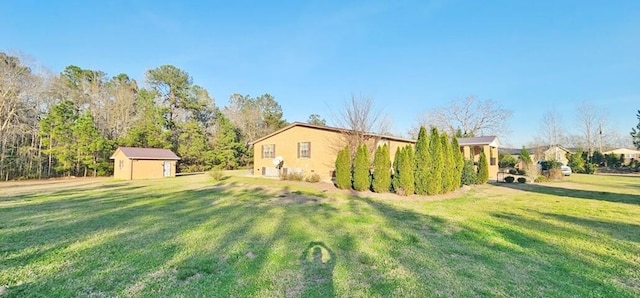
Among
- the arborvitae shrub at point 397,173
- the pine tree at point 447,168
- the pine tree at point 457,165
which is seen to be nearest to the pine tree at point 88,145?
the arborvitae shrub at point 397,173

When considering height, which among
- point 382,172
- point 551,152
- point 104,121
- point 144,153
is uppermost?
point 104,121

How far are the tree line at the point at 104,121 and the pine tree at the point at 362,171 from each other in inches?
915

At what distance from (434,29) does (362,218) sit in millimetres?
12287

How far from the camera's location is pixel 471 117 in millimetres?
40594

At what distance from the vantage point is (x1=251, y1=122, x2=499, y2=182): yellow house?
1894 cm

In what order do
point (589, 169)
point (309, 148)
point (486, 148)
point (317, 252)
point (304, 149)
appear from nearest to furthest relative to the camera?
point (317, 252) → point (309, 148) → point (304, 149) → point (486, 148) → point (589, 169)

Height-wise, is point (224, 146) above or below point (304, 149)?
above

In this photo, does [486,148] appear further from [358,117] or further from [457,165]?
[358,117]

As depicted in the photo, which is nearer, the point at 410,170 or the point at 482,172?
the point at 410,170

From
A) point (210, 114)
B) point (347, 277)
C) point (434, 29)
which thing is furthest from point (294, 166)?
point (210, 114)

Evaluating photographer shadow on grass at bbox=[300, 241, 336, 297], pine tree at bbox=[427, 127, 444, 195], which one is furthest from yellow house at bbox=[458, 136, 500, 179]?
photographer shadow on grass at bbox=[300, 241, 336, 297]

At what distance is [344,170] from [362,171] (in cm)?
98

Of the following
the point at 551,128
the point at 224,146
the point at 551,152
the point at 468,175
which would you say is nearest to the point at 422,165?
the point at 468,175

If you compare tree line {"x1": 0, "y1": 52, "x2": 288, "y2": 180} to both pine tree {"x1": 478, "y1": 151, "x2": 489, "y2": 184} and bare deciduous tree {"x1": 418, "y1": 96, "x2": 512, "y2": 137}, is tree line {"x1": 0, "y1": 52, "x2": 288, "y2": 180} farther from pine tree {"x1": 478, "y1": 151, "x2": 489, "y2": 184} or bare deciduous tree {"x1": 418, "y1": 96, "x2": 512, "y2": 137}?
pine tree {"x1": 478, "y1": 151, "x2": 489, "y2": 184}
